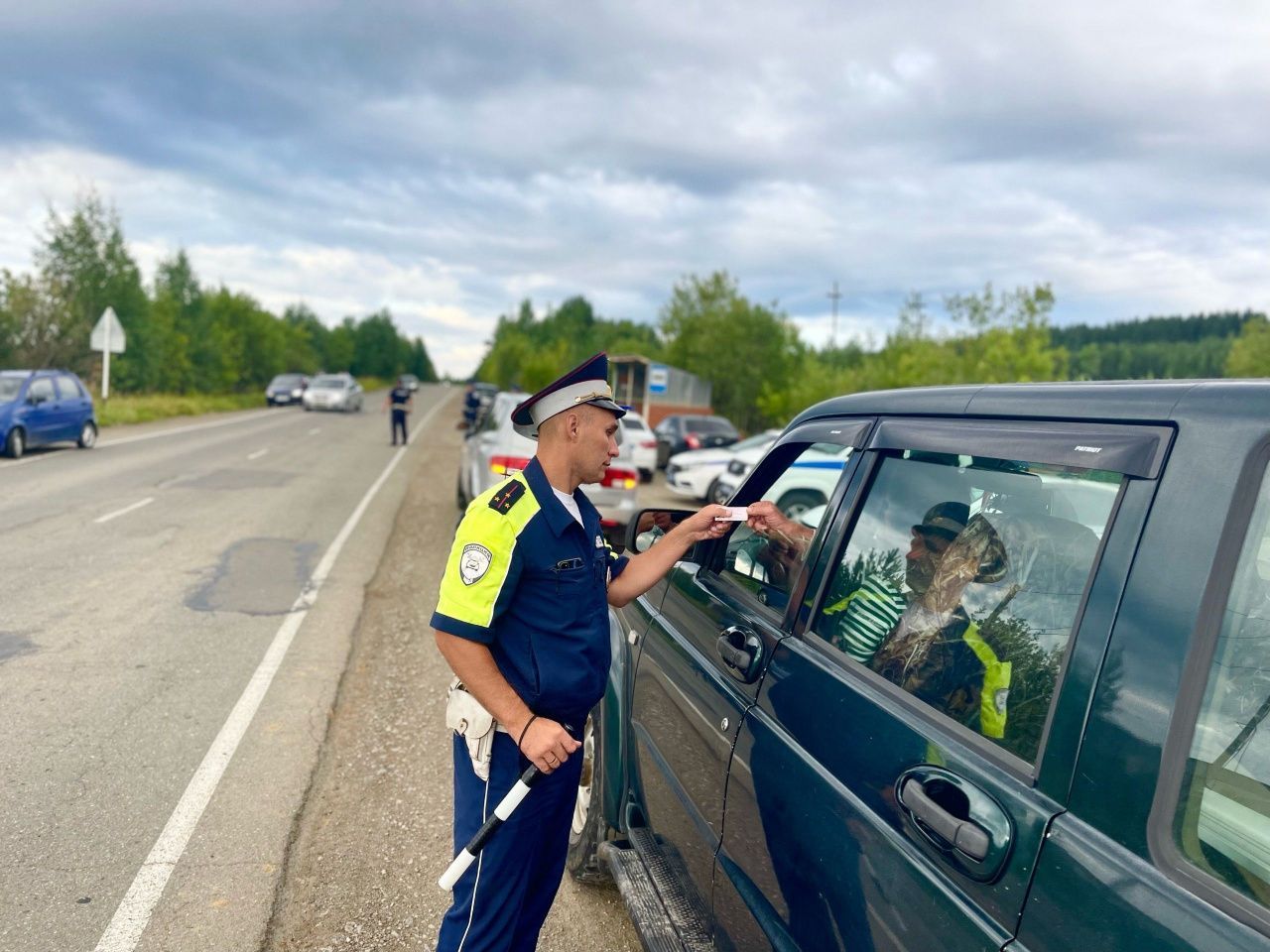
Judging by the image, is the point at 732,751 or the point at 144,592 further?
the point at 144,592

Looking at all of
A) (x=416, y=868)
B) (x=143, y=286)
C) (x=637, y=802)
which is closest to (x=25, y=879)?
(x=416, y=868)

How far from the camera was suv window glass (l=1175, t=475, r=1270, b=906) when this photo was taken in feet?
4.26

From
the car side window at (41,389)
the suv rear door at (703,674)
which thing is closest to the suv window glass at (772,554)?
the suv rear door at (703,674)

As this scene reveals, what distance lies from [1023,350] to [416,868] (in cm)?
2994

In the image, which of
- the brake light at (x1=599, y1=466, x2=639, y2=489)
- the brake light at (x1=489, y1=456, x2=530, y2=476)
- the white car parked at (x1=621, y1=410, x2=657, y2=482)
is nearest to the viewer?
the brake light at (x1=489, y1=456, x2=530, y2=476)

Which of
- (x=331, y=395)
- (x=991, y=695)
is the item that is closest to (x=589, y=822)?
(x=991, y=695)

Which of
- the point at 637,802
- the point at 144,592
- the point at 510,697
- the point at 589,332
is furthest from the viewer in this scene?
the point at 589,332

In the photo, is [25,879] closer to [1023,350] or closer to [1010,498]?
[1010,498]

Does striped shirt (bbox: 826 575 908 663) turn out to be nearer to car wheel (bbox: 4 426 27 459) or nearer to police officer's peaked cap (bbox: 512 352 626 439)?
police officer's peaked cap (bbox: 512 352 626 439)

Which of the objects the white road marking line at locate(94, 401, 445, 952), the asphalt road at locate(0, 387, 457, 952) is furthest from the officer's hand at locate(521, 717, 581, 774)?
the white road marking line at locate(94, 401, 445, 952)

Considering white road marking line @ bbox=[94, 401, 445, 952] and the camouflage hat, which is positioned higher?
the camouflage hat

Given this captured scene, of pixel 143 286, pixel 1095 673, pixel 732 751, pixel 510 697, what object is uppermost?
pixel 143 286

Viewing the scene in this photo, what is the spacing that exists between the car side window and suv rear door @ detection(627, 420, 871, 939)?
16.7m

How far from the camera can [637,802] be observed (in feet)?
10.0
